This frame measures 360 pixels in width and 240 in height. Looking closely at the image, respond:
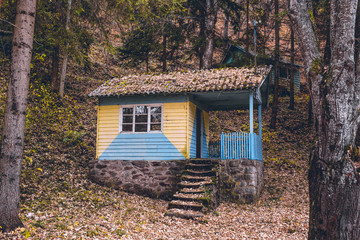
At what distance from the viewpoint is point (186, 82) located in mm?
Answer: 11914

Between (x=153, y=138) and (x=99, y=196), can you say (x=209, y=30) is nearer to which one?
(x=153, y=138)

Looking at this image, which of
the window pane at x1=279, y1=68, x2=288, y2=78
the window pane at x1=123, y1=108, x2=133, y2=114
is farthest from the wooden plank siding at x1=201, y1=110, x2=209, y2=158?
the window pane at x1=279, y1=68, x2=288, y2=78

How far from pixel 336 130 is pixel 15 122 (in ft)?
19.5

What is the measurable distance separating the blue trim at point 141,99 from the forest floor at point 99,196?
8.97ft

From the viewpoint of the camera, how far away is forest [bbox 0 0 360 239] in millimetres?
4688

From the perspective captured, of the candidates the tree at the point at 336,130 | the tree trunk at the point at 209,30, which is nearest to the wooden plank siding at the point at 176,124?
the tree trunk at the point at 209,30

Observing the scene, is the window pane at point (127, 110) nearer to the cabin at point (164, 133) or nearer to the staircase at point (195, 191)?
the cabin at point (164, 133)

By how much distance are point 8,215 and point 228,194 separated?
7.17 metres

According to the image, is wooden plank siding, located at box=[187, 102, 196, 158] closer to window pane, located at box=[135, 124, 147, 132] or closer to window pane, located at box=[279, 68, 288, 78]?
window pane, located at box=[135, 124, 147, 132]

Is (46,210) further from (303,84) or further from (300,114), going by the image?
(303,84)

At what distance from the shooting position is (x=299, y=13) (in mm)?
5293

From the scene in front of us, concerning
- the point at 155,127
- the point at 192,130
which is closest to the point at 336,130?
the point at 192,130

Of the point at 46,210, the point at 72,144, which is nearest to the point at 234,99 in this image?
the point at 72,144

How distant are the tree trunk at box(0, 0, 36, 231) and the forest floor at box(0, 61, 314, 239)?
1.55 feet
